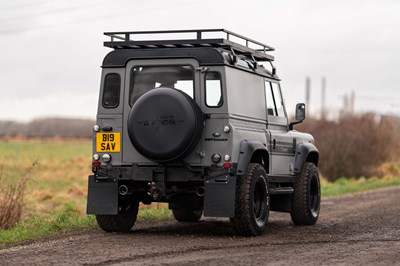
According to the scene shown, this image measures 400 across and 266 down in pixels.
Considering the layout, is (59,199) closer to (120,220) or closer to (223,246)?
(120,220)

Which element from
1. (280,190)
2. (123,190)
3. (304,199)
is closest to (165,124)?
(123,190)

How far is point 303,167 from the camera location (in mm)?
16031

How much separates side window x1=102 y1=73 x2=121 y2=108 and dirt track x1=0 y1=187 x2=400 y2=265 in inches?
75.7

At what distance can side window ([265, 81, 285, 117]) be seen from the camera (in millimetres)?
14977

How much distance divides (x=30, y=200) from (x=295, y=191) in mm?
7359

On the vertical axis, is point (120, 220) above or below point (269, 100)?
below

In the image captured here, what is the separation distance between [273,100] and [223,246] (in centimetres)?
379

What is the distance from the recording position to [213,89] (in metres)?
13.2

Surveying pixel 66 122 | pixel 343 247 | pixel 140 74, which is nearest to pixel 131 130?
pixel 140 74

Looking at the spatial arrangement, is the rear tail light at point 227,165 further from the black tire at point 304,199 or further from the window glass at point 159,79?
the black tire at point 304,199

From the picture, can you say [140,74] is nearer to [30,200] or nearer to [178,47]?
[178,47]

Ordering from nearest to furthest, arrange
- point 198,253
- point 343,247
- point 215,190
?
point 198,253 < point 343,247 < point 215,190

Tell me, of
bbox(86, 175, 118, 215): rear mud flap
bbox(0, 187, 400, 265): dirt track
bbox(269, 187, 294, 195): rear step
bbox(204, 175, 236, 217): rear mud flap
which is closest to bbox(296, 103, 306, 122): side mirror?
bbox(269, 187, 294, 195): rear step

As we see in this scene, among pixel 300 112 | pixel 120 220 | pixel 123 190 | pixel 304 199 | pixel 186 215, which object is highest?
pixel 300 112
